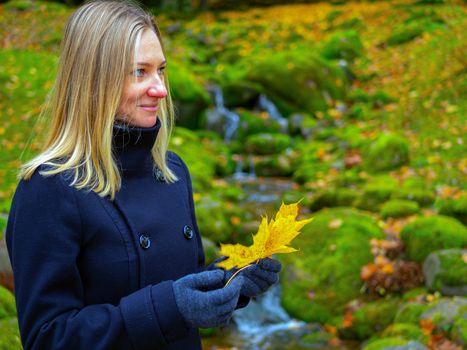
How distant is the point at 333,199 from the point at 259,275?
251 inches

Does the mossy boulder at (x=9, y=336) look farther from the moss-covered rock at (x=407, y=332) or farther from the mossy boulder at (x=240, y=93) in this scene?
the mossy boulder at (x=240, y=93)

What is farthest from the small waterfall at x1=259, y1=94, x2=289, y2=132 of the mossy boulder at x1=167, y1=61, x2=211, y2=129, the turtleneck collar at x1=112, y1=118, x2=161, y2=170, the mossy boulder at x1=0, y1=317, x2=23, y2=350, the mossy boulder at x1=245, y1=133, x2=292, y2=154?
the turtleneck collar at x1=112, y1=118, x2=161, y2=170

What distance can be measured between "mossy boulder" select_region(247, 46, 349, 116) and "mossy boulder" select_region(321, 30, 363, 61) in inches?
51.4

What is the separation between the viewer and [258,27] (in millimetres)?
18688

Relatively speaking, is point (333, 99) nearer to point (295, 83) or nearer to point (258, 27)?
point (295, 83)

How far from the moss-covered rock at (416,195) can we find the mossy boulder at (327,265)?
3.32 feet

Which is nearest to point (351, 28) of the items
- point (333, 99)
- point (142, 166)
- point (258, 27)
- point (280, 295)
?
point (258, 27)

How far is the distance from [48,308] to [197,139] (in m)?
9.48

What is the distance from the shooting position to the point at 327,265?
641 centimetres

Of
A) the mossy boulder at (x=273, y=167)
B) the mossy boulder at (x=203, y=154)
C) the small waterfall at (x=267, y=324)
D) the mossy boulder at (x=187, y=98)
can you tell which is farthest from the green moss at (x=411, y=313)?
the mossy boulder at (x=187, y=98)

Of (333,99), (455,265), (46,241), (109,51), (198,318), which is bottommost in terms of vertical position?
(333,99)

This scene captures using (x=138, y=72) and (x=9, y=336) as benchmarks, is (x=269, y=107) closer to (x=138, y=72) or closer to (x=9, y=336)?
(x=9, y=336)

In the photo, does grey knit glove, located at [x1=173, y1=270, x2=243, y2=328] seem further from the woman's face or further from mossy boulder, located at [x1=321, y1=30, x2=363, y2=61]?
mossy boulder, located at [x1=321, y1=30, x2=363, y2=61]

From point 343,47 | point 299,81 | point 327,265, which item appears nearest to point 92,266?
point 327,265
